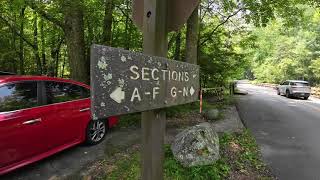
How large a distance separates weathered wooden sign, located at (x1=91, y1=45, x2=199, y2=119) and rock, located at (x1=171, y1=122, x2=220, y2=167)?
3129 mm

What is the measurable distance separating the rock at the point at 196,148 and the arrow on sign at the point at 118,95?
12.3ft

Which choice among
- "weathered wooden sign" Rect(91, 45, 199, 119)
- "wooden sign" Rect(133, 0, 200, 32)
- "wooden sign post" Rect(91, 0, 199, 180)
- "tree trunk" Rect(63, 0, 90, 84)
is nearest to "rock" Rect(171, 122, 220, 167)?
"wooden sign post" Rect(91, 0, 199, 180)

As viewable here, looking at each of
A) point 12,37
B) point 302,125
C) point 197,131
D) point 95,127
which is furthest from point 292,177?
point 12,37

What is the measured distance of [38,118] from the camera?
15.1ft

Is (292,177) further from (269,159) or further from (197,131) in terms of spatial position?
(197,131)

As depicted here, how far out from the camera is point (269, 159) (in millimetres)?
5875

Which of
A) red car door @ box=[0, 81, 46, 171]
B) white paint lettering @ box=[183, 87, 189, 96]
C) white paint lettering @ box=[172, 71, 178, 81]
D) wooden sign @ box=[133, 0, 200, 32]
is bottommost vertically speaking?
red car door @ box=[0, 81, 46, 171]

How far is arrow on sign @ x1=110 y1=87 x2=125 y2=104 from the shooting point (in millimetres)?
1616

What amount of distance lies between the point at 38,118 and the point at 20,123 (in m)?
0.35

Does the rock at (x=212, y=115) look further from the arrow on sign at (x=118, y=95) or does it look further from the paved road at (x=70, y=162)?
the arrow on sign at (x=118, y=95)

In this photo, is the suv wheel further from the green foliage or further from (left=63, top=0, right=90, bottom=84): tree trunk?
the green foliage

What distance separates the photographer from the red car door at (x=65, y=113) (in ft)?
16.1

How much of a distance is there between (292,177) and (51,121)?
4358 millimetres

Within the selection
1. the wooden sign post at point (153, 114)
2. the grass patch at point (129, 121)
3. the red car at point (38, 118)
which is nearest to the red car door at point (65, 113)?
the red car at point (38, 118)
